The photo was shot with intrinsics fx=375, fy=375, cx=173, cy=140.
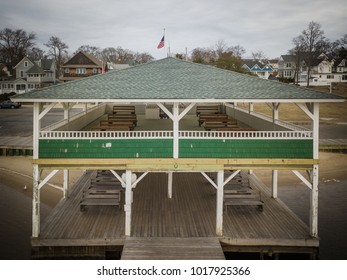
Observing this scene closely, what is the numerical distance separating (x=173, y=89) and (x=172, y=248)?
554 cm

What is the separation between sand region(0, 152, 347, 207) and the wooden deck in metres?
5.17

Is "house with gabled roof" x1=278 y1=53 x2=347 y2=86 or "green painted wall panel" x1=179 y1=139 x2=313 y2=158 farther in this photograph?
"house with gabled roof" x1=278 y1=53 x2=347 y2=86

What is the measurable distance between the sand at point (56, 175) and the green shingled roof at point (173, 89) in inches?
361

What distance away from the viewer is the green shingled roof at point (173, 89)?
41.8ft

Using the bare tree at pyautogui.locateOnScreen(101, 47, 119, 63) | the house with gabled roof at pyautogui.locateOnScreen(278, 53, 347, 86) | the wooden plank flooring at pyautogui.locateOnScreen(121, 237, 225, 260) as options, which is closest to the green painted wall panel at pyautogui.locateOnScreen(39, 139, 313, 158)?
the wooden plank flooring at pyautogui.locateOnScreen(121, 237, 225, 260)

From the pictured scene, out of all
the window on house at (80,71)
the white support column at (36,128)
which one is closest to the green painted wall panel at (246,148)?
the white support column at (36,128)

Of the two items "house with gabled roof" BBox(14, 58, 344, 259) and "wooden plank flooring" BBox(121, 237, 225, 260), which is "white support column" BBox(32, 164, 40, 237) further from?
"wooden plank flooring" BBox(121, 237, 225, 260)

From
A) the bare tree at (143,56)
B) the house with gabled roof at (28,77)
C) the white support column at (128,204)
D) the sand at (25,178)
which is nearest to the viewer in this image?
the white support column at (128,204)

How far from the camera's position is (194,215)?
50.2 ft

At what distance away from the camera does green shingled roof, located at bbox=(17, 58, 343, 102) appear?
1273 cm

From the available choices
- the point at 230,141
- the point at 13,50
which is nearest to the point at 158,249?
the point at 230,141

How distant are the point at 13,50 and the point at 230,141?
39526 mm

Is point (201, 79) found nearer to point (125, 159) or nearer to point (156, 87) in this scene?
point (156, 87)

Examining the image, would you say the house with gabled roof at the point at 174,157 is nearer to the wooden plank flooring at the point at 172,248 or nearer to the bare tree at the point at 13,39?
the wooden plank flooring at the point at 172,248
